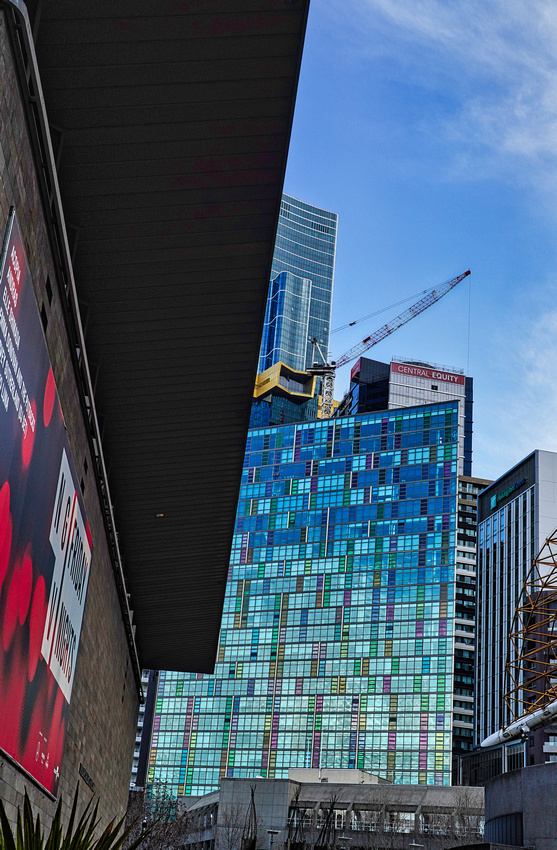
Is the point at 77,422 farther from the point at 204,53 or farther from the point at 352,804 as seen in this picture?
the point at 352,804


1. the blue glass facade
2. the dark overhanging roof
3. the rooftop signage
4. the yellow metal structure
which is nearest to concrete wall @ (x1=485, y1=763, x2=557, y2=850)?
the yellow metal structure

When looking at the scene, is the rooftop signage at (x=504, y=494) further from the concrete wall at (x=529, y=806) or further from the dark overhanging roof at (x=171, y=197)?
the dark overhanging roof at (x=171, y=197)

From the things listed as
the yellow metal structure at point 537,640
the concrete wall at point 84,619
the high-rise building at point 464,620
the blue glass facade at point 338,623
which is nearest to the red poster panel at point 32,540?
the concrete wall at point 84,619

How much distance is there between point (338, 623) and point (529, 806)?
5638 inches

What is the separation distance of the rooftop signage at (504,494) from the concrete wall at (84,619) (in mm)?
98350

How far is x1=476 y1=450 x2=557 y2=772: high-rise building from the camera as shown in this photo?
126250 millimetres

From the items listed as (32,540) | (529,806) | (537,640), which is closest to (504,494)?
(537,640)

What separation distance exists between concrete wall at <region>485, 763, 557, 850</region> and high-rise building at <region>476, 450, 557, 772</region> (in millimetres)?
93549

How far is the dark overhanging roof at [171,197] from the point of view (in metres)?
13.4

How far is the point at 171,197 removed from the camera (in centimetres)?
1638

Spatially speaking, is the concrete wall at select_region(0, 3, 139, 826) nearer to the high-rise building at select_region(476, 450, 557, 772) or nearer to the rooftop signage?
the high-rise building at select_region(476, 450, 557, 772)

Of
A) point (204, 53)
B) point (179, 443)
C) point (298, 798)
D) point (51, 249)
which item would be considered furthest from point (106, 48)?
point (298, 798)

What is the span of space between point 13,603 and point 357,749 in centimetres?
15632

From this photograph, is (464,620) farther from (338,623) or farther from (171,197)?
(171,197)
